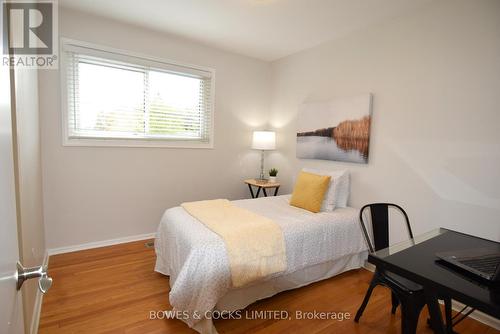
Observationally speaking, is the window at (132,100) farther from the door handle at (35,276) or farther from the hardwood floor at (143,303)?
the door handle at (35,276)

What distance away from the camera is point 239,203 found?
2.98 meters

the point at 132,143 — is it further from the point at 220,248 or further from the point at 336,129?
the point at 336,129

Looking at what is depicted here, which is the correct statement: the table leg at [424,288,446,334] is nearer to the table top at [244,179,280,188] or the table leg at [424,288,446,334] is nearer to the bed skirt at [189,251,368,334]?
the bed skirt at [189,251,368,334]

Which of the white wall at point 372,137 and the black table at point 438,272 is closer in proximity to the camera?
the black table at point 438,272

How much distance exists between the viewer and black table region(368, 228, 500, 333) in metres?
1.03

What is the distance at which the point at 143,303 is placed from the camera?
7.06 ft

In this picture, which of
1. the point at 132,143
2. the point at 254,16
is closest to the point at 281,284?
the point at 132,143

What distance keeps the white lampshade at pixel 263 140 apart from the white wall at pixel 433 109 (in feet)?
3.40

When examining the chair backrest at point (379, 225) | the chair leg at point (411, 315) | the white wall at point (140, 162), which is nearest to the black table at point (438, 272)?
the chair leg at point (411, 315)

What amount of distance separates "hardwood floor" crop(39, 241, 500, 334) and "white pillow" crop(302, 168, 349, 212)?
2.37 feet

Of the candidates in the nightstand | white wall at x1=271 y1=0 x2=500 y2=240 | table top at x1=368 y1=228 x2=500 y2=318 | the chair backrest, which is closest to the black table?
table top at x1=368 y1=228 x2=500 y2=318

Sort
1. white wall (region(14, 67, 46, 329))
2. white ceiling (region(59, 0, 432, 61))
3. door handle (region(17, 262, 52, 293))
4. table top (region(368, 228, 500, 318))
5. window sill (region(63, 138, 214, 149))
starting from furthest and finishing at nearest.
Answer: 1. window sill (region(63, 138, 214, 149))
2. white ceiling (region(59, 0, 432, 61))
3. white wall (region(14, 67, 46, 329))
4. table top (region(368, 228, 500, 318))
5. door handle (region(17, 262, 52, 293))

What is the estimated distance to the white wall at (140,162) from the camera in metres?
2.84

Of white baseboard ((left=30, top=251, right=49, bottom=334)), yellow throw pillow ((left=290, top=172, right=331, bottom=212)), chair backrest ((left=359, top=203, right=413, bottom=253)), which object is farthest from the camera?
yellow throw pillow ((left=290, top=172, right=331, bottom=212))
